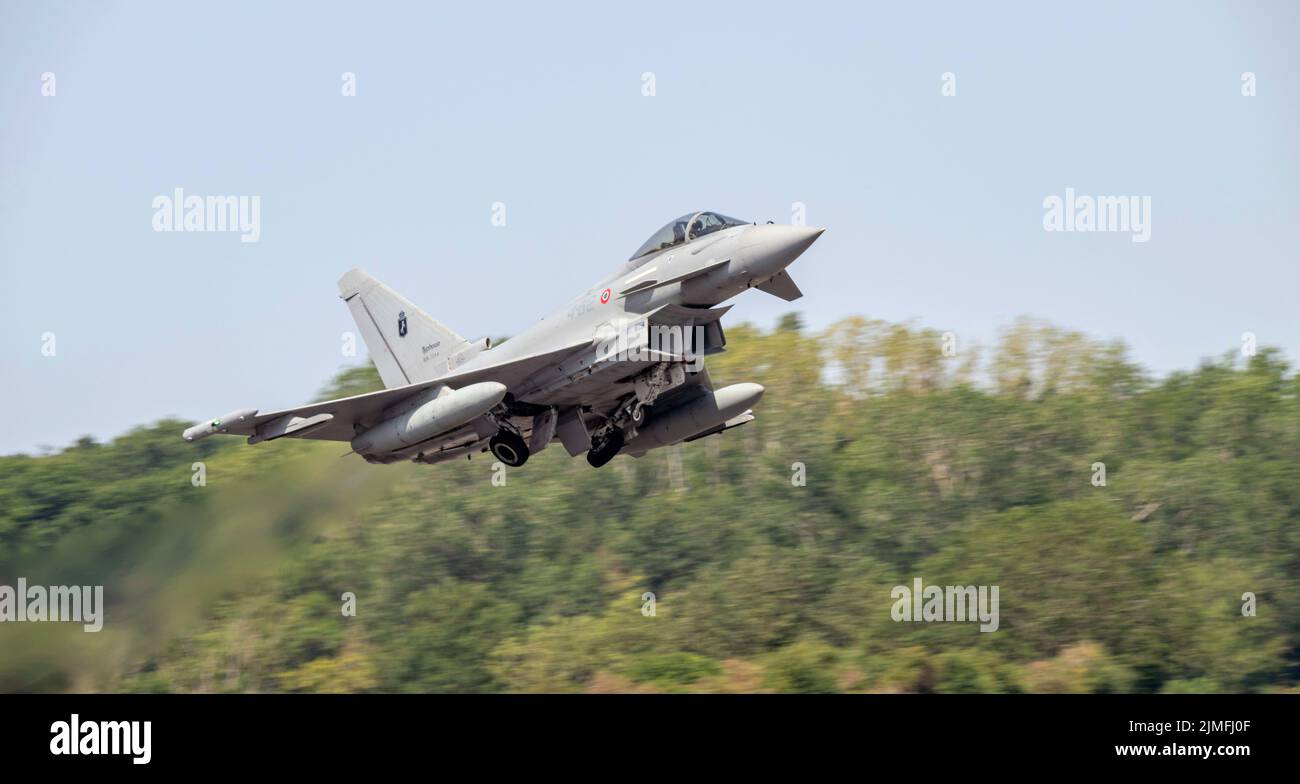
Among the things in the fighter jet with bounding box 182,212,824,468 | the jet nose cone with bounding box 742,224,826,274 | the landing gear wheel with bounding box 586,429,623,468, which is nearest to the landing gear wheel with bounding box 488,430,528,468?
the fighter jet with bounding box 182,212,824,468

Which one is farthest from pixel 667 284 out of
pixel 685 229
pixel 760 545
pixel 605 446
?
pixel 760 545

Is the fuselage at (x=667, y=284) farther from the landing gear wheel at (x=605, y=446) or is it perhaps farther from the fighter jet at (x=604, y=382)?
the landing gear wheel at (x=605, y=446)

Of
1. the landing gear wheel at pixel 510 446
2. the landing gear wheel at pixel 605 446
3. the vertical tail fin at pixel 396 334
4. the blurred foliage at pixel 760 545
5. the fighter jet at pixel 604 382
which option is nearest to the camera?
the fighter jet at pixel 604 382

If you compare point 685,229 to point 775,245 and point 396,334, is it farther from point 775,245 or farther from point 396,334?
point 396,334

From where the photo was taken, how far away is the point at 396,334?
2492 centimetres

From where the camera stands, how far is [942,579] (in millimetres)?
40906

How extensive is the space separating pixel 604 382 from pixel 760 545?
982 inches

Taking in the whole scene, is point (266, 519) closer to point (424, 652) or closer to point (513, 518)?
point (424, 652)

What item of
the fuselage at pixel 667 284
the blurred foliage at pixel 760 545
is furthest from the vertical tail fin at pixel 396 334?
the blurred foliage at pixel 760 545

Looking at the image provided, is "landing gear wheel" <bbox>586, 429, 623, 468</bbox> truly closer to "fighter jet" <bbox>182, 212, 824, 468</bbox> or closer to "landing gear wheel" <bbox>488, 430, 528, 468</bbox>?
"fighter jet" <bbox>182, 212, 824, 468</bbox>

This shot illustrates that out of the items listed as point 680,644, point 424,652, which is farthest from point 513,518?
point 680,644

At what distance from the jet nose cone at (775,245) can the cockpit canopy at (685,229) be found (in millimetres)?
618

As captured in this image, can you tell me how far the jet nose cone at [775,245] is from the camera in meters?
19.2
